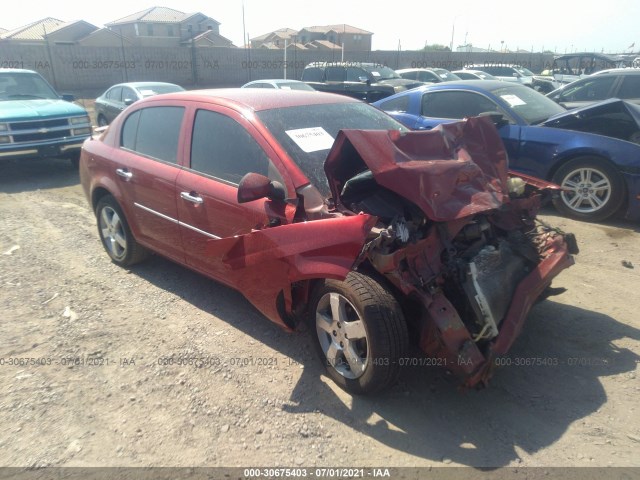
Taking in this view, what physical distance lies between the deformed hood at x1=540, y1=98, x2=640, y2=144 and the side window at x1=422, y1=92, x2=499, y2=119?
2.87ft

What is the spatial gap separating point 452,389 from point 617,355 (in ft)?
4.03

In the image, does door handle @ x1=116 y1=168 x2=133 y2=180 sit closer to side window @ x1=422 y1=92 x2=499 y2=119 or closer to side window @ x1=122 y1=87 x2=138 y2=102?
side window @ x1=422 y1=92 x2=499 y2=119

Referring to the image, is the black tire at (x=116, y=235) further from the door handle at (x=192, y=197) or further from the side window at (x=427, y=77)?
the side window at (x=427, y=77)

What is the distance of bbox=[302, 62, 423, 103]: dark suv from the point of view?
41.3 feet

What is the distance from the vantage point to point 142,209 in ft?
14.4

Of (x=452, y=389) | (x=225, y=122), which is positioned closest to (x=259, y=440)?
(x=452, y=389)

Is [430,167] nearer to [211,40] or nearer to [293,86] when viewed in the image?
[293,86]

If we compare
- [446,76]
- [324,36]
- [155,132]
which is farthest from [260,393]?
[324,36]

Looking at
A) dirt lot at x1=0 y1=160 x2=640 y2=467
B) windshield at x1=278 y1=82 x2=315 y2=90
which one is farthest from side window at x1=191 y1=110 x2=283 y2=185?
windshield at x1=278 y1=82 x2=315 y2=90

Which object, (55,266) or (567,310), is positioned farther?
(55,266)

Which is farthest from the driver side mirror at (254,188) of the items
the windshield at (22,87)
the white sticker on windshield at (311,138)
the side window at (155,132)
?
the windshield at (22,87)

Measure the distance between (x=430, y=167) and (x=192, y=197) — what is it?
186cm

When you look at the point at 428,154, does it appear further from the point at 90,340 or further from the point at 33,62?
the point at 33,62

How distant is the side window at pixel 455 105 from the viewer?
680cm
